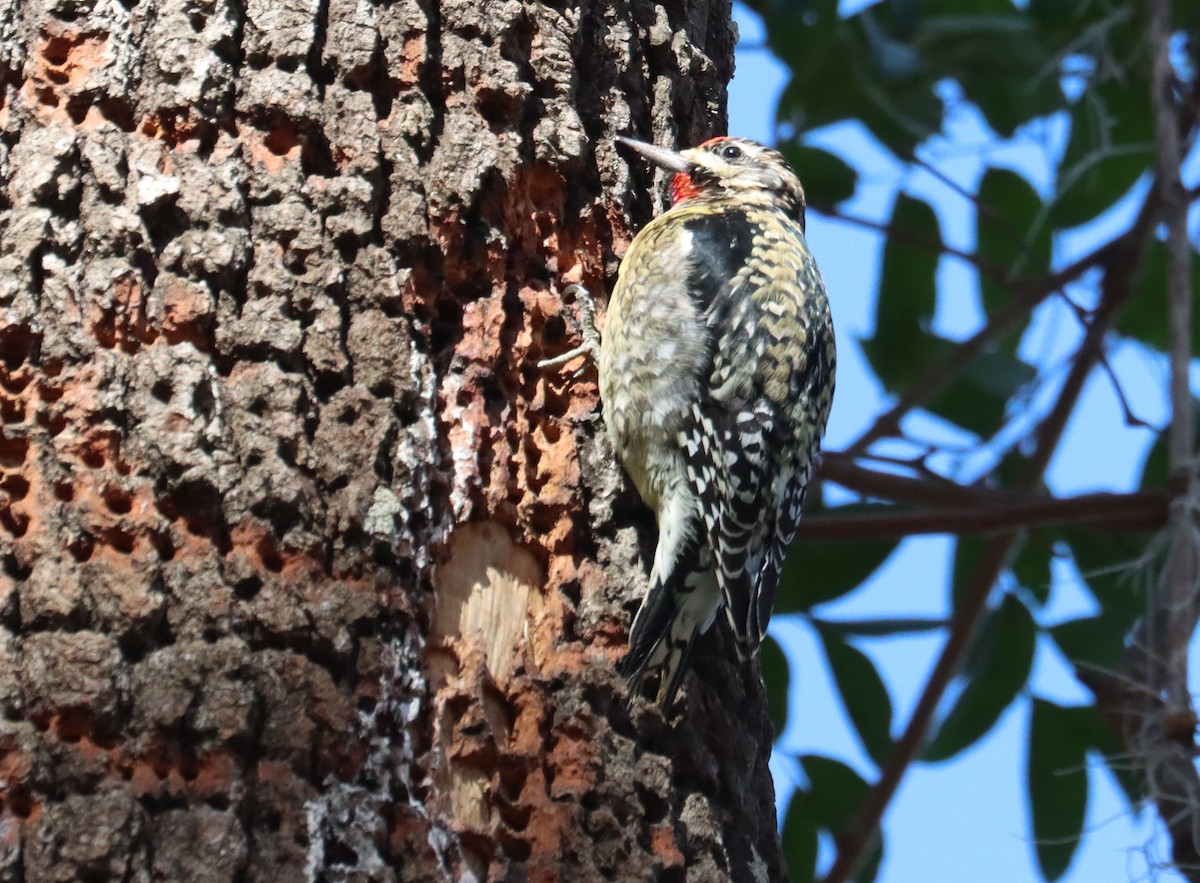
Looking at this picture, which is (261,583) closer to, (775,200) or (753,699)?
(753,699)

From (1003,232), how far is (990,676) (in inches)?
50.8

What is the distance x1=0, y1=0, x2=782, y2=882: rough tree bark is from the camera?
1.92 metres

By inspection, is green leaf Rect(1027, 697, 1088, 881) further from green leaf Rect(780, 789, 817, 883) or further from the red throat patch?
the red throat patch

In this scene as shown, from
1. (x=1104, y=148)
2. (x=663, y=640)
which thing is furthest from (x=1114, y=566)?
(x=663, y=640)

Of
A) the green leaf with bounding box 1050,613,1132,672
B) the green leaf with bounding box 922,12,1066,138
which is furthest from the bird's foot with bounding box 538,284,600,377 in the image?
the green leaf with bounding box 922,12,1066,138

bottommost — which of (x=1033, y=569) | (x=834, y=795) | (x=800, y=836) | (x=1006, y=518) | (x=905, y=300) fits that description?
(x=800, y=836)

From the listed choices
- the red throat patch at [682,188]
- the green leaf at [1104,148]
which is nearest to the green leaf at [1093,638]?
the green leaf at [1104,148]

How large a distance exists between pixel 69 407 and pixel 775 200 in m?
2.17

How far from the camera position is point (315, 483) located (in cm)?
212

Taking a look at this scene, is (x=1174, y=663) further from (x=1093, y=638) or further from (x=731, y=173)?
(x=731, y=173)

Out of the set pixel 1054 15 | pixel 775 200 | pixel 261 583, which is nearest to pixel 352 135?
pixel 261 583

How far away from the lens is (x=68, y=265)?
218 centimetres

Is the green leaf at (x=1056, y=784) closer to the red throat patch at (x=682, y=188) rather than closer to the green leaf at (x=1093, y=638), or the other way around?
the green leaf at (x=1093, y=638)

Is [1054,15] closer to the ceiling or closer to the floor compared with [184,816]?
closer to the ceiling
